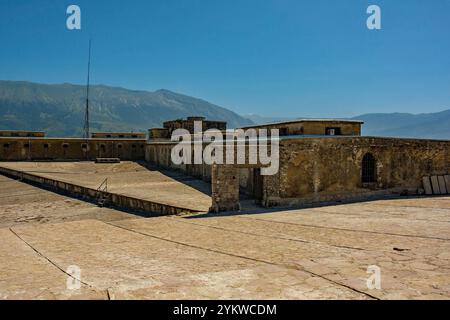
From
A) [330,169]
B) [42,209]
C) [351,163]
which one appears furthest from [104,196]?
[351,163]

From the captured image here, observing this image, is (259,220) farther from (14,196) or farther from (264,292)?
(14,196)

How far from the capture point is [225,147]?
14.5 m

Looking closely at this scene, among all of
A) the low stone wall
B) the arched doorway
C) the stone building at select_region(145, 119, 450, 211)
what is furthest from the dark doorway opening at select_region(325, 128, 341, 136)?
the low stone wall

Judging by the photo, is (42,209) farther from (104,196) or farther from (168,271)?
(168,271)

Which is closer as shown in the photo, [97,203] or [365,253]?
[365,253]

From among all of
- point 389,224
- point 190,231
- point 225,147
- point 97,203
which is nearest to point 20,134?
point 97,203

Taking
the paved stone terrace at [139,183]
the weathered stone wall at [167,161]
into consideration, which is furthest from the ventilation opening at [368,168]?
the weathered stone wall at [167,161]

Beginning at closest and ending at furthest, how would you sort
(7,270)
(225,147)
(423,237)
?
1. (7,270)
2. (423,237)
3. (225,147)

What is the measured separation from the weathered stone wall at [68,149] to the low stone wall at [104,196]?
9.06 metres

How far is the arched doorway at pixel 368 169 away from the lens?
17.5 metres

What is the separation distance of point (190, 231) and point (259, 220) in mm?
2794

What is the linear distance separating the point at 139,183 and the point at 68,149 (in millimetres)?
18624

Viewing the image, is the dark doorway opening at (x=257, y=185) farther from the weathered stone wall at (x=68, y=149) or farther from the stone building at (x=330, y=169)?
the weathered stone wall at (x=68, y=149)
